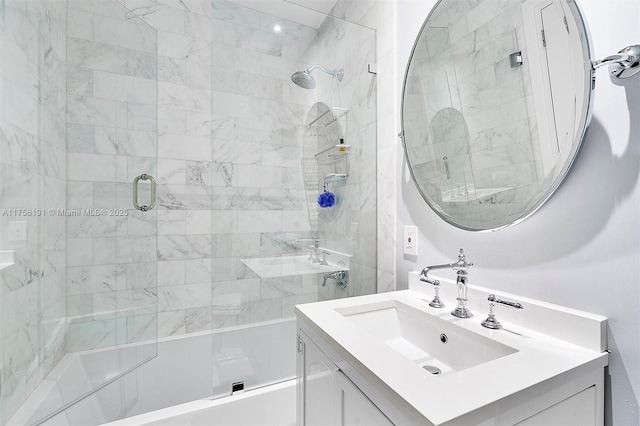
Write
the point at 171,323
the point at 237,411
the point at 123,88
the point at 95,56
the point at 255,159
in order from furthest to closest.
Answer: the point at 171,323
the point at 123,88
the point at 95,56
the point at 255,159
the point at 237,411

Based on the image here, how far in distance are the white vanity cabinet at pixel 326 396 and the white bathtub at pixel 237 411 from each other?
436 millimetres

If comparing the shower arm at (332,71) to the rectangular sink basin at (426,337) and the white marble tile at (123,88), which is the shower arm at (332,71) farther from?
the rectangular sink basin at (426,337)

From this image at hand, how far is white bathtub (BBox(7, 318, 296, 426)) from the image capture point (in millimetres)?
1256

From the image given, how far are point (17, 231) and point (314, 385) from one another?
130cm

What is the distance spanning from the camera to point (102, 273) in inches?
59.2

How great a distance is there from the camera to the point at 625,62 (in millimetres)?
644

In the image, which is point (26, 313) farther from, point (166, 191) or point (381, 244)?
point (381, 244)

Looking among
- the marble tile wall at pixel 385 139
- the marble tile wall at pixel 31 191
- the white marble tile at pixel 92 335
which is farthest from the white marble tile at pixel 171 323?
the marble tile wall at pixel 385 139

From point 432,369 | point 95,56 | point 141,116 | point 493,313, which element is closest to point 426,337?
point 432,369

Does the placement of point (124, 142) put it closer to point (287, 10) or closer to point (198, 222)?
point (198, 222)

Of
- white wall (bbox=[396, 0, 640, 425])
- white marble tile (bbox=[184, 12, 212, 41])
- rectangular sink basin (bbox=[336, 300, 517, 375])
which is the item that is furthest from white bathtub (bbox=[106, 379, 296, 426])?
white marble tile (bbox=[184, 12, 212, 41])

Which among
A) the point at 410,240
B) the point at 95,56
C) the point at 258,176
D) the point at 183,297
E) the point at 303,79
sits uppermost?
the point at 95,56

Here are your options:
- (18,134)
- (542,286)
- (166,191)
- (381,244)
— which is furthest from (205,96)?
(542,286)

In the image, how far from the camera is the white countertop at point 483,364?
50cm
